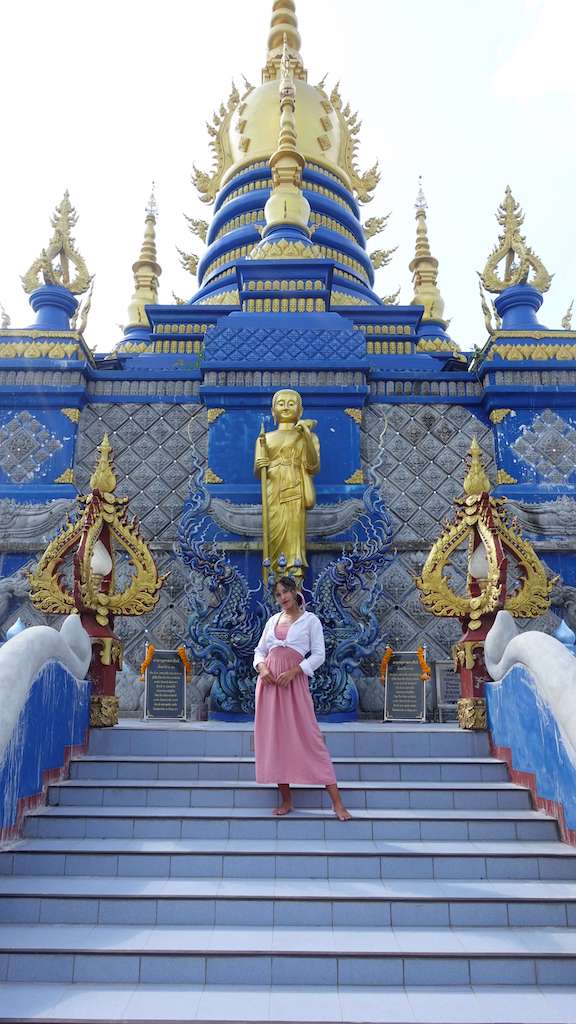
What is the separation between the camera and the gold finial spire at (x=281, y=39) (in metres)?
22.0

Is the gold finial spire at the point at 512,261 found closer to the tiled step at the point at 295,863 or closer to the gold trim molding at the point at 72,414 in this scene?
the gold trim molding at the point at 72,414

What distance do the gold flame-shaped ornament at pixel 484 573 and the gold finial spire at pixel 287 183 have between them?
30.5ft

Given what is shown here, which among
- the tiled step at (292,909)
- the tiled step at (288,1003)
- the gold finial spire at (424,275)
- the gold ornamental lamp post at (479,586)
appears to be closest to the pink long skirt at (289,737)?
the tiled step at (292,909)

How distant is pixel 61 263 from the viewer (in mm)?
13586

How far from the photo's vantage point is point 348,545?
1030 cm

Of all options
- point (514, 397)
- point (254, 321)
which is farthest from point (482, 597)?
point (254, 321)

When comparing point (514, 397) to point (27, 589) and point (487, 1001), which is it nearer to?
point (27, 589)

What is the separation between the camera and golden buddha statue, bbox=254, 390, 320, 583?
9.35 metres

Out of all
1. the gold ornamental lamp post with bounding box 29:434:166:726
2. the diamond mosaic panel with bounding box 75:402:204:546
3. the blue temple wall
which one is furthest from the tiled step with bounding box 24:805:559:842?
the diamond mosaic panel with bounding box 75:402:204:546

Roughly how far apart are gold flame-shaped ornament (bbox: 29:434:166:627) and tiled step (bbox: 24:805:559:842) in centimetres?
226

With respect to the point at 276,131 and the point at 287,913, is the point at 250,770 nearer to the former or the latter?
the point at 287,913

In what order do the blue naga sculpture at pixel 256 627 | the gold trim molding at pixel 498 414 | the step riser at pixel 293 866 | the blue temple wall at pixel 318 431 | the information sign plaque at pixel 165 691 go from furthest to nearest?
the gold trim molding at pixel 498 414
the blue temple wall at pixel 318 431
the information sign plaque at pixel 165 691
the blue naga sculpture at pixel 256 627
the step riser at pixel 293 866

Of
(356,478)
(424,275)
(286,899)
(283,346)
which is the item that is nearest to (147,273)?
(424,275)

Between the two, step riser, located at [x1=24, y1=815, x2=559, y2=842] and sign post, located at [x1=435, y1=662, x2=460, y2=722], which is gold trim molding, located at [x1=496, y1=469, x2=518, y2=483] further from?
step riser, located at [x1=24, y1=815, x2=559, y2=842]
